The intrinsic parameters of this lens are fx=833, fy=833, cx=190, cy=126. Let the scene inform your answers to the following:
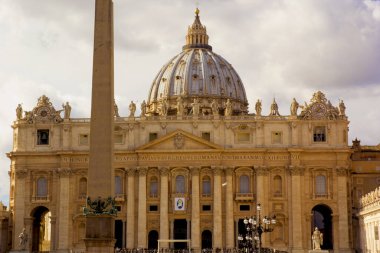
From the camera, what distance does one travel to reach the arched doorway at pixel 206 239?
88.1m

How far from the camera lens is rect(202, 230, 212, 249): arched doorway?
8812cm

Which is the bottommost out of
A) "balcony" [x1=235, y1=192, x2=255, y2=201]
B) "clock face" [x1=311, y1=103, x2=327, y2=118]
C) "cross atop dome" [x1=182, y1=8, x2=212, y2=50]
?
"balcony" [x1=235, y1=192, x2=255, y2=201]

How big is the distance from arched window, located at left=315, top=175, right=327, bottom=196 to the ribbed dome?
27477 mm

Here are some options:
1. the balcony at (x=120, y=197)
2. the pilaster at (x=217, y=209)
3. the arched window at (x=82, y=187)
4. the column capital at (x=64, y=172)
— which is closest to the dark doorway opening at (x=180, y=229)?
the pilaster at (x=217, y=209)

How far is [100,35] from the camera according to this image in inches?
1275

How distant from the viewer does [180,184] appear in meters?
88.4

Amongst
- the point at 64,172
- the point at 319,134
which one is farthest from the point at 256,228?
the point at 64,172

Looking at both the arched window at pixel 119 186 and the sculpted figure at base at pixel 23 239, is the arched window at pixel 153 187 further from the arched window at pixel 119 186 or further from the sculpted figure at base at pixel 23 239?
the sculpted figure at base at pixel 23 239

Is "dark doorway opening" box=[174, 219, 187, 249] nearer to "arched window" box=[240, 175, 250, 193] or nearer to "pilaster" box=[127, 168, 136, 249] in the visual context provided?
"pilaster" box=[127, 168, 136, 249]

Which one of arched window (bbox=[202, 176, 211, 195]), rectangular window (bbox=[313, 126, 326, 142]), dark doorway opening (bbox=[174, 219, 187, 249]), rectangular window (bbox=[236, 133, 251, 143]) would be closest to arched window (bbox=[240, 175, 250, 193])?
arched window (bbox=[202, 176, 211, 195])

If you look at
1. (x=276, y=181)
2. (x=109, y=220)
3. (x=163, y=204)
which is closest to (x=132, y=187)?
(x=163, y=204)

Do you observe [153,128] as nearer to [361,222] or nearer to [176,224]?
[176,224]

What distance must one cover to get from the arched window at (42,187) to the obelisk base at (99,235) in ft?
194

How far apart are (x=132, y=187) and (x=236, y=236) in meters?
12.1
